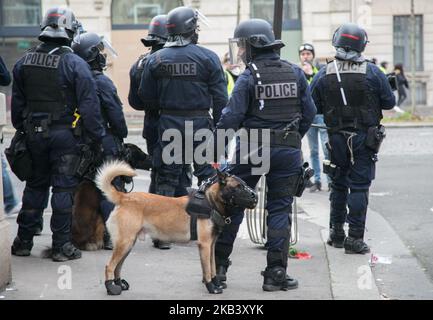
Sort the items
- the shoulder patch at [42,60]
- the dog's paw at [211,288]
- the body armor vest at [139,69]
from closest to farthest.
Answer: the dog's paw at [211,288] < the shoulder patch at [42,60] < the body armor vest at [139,69]

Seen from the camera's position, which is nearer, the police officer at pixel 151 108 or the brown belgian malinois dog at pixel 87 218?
the brown belgian malinois dog at pixel 87 218

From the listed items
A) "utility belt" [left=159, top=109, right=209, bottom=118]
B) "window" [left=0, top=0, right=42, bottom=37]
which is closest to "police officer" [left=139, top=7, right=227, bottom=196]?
"utility belt" [left=159, top=109, right=209, bottom=118]

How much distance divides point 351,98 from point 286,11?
21001mm

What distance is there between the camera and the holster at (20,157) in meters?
7.66

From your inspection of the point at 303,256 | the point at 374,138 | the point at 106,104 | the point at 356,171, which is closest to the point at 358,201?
the point at 356,171

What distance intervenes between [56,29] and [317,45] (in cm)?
2136

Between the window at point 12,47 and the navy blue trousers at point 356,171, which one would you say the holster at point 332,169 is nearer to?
the navy blue trousers at point 356,171

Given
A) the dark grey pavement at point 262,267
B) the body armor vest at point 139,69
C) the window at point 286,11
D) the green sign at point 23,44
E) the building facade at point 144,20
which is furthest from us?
the window at point 286,11

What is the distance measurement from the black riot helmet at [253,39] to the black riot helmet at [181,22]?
109 centimetres

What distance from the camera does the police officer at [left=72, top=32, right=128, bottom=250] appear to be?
823 centimetres

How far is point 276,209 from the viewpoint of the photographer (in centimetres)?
689

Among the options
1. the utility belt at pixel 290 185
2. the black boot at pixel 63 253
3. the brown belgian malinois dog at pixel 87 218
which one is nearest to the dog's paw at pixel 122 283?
the black boot at pixel 63 253

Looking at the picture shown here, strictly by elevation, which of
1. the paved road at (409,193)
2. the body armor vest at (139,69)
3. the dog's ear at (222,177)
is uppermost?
the body armor vest at (139,69)

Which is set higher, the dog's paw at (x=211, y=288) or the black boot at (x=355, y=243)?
the dog's paw at (x=211, y=288)
